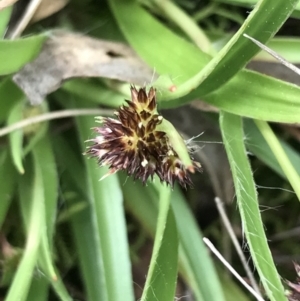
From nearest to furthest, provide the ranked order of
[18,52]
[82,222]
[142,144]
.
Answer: [142,144]
[18,52]
[82,222]

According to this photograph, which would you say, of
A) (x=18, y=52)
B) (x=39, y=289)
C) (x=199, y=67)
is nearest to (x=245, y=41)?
(x=199, y=67)

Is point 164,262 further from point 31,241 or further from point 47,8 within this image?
point 47,8

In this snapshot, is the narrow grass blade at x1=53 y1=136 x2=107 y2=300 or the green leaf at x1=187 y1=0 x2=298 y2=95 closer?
the green leaf at x1=187 y1=0 x2=298 y2=95

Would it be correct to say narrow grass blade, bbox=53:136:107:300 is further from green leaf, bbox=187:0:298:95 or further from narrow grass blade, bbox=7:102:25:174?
green leaf, bbox=187:0:298:95

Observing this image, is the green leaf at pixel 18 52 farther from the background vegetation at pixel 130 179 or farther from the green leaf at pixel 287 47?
the green leaf at pixel 287 47

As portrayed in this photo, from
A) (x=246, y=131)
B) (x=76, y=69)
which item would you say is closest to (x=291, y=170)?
(x=246, y=131)

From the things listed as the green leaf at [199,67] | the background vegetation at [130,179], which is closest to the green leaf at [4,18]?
the background vegetation at [130,179]

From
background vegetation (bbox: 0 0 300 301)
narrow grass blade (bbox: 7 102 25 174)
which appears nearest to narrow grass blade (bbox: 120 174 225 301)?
background vegetation (bbox: 0 0 300 301)
